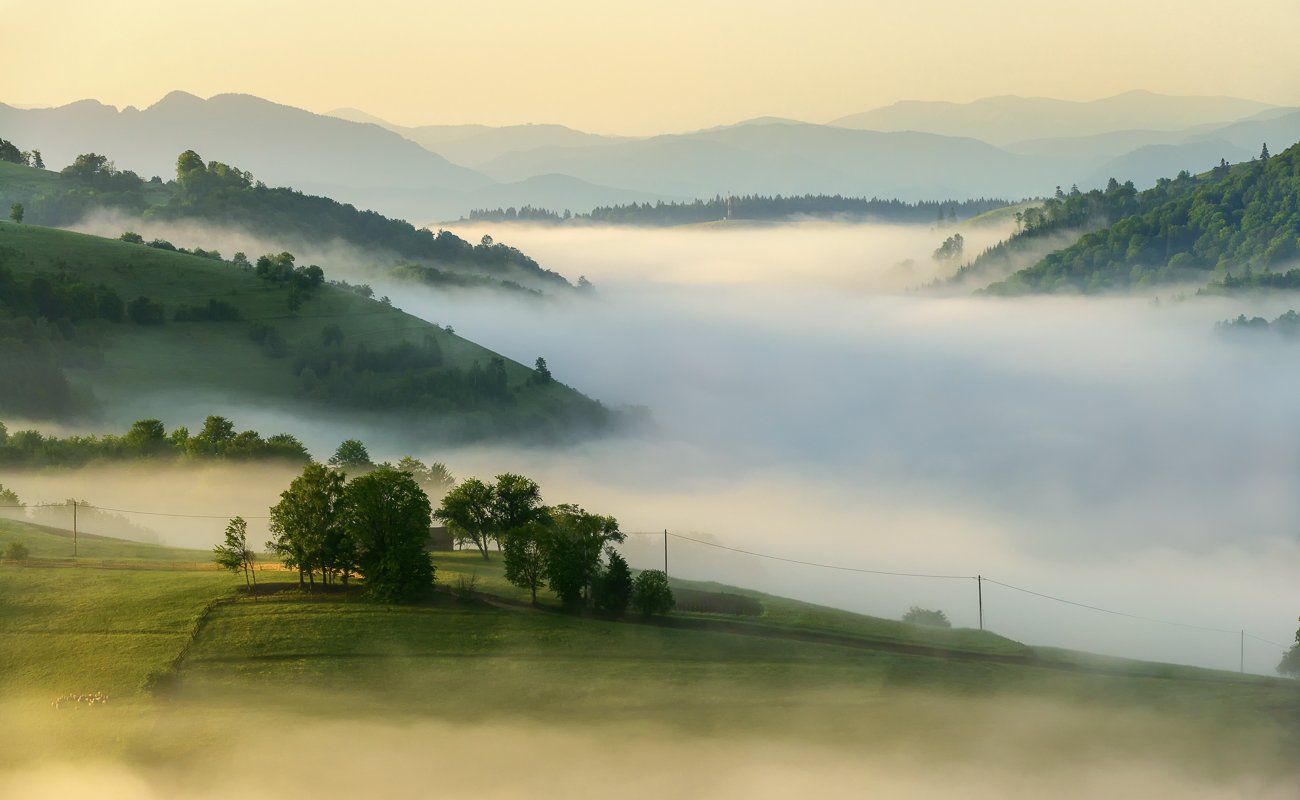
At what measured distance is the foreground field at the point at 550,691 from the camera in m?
97.6

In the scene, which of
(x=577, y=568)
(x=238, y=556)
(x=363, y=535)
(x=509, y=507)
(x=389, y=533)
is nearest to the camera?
(x=363, y=535)

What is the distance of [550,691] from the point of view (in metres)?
107

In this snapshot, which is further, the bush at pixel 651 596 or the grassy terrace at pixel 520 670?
the bush at pixel 651 596

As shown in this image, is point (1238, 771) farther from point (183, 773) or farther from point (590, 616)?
point (183, 773)

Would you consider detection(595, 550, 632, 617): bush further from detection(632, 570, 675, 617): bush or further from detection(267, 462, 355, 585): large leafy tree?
detection(267, 462, 355, 585): large leafy tree

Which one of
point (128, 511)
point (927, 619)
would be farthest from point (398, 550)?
point (128, 511)

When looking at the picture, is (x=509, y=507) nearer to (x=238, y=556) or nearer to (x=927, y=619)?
(x=238, y=556)

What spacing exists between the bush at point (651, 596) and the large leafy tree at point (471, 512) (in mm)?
27098

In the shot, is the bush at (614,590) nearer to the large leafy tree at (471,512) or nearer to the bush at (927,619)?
the large leafy tree at (471,512)

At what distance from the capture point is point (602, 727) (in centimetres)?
10119

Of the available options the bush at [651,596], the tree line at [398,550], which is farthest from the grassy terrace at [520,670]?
the tree line at [398,550]

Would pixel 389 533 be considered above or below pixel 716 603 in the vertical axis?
above

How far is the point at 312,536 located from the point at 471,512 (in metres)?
25.8

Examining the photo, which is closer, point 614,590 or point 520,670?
point 520,670
